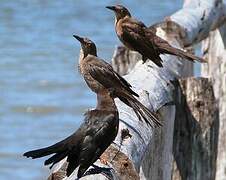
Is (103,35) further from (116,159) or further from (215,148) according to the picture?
(116,159)

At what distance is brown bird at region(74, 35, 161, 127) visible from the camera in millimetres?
3586

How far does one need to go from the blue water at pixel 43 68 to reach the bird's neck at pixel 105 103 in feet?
18.6

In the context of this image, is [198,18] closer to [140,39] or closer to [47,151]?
[140,39]

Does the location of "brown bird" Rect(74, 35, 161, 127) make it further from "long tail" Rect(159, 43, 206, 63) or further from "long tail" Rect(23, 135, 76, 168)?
"long tail" Rect(159, 43, 206, 63)

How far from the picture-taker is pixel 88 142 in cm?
298

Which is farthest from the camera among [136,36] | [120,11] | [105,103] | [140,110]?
[120,11]

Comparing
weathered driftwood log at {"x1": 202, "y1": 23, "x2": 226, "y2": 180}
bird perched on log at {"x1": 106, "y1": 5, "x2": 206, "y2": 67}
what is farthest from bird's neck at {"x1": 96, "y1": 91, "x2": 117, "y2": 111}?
weathered driftwood log at {"x1": 202, "y1": 23, "x2": 226, "y2": 180}

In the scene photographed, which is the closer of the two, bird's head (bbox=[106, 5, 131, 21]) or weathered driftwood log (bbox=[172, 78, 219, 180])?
weathered driftwood log (bbox=[172, 78, 219, 180])

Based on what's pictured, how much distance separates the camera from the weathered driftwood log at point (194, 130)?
480 centimetres

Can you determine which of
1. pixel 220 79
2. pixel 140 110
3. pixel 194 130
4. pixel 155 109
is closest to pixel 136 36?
pixel 194 130

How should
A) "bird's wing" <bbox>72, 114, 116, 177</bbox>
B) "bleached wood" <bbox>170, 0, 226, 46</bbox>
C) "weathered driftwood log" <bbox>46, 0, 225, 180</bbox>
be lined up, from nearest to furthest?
1. "bird's wing" <bbox>72, 114, 116, 177</bbox>
2. "weathered driftwood log" <bbox>46, 0, 225, 180</bbox>
3. "bleached wood" <bbox>170, 0, 226, 46</bbox>

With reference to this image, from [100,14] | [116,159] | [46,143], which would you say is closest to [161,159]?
[116,159]

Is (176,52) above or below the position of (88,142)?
above

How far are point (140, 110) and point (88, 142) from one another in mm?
643
